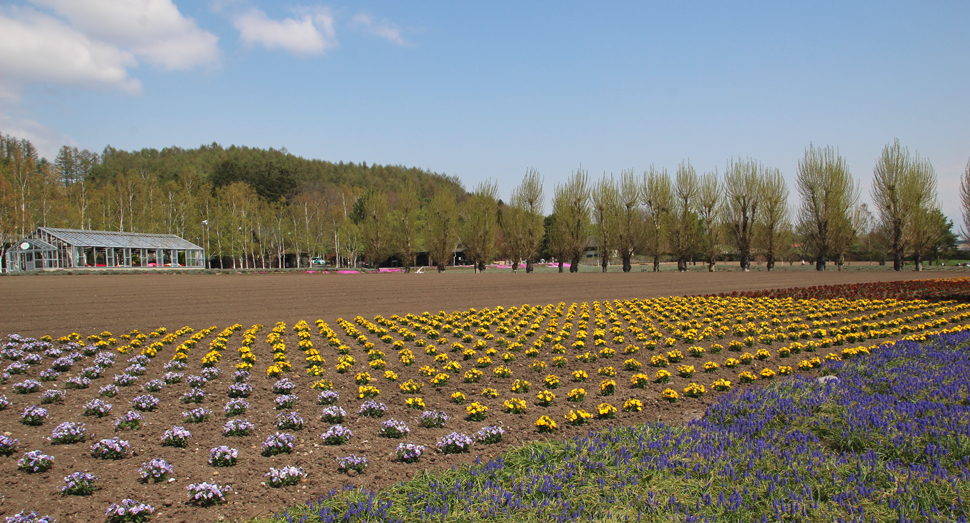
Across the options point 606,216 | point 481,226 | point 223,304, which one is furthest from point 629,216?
point 223,304

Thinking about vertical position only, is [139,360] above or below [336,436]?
above

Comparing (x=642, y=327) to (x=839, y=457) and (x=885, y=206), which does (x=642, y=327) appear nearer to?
(x=839, y=457)

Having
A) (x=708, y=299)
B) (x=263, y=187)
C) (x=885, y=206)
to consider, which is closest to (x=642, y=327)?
(x=708, y=299)

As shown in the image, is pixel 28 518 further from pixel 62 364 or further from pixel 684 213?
pixel 684 213

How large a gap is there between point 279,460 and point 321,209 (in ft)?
287

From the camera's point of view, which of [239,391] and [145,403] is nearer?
[145,403]

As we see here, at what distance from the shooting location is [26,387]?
8.04 m

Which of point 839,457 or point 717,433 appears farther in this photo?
point 717,433

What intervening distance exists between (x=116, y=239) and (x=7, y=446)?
6244cm

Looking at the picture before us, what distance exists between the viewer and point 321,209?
88.3 meters

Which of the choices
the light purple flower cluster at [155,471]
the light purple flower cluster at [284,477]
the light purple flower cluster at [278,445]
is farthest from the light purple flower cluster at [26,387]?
the light purple flower cluster at [284,477]

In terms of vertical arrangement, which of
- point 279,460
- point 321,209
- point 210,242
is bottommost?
point 279,460

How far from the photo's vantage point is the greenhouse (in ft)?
167

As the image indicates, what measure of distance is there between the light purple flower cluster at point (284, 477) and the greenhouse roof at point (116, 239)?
60.5m
